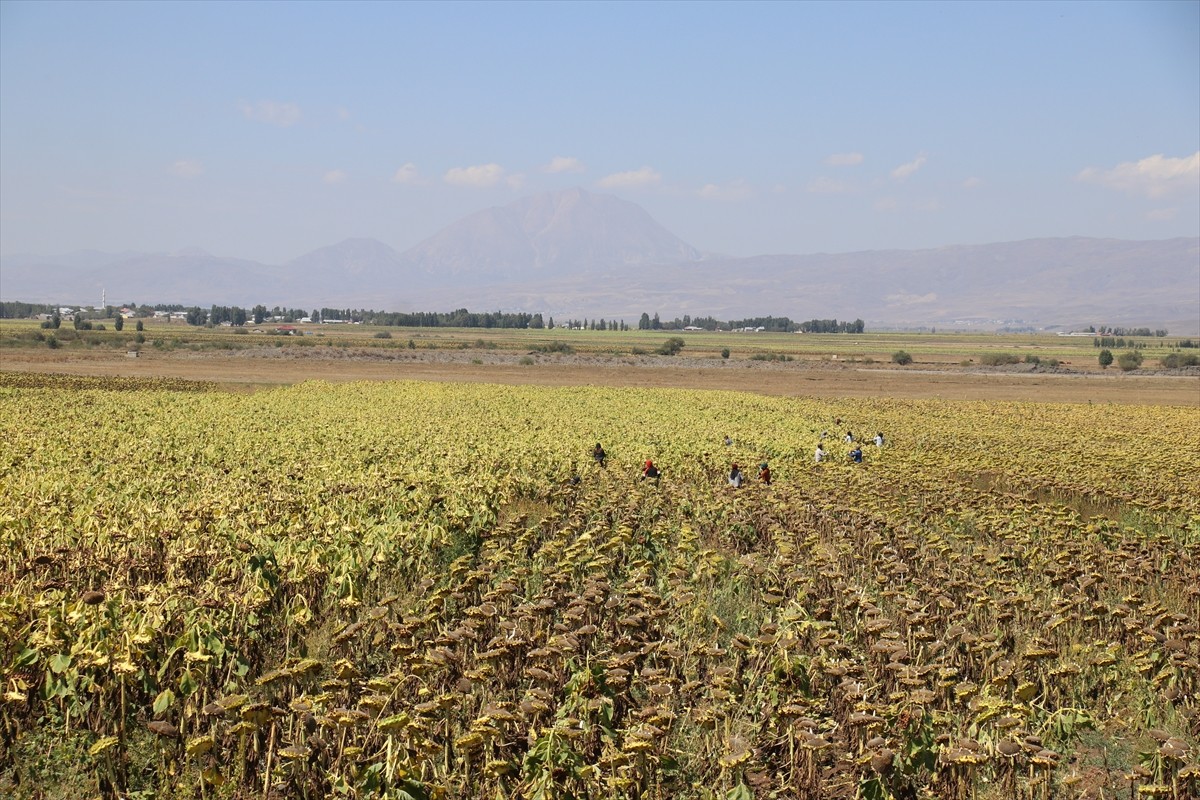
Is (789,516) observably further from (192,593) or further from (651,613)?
(192,593)

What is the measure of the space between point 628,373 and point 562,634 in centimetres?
8339

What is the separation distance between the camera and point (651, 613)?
34.9ft

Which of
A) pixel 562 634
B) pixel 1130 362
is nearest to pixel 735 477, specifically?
pixel 562 634

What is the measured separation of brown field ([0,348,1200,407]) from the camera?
7606 cm

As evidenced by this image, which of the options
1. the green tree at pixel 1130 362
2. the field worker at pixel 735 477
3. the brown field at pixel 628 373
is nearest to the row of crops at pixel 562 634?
the field worker at pixel 735 477

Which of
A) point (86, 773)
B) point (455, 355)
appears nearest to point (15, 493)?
point (86, 773)

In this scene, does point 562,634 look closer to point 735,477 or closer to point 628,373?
point 735,477

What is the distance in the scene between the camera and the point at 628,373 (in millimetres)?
93688

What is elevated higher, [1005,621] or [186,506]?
[186,506]

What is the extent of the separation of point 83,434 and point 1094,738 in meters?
22.4

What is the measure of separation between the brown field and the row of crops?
167 feet

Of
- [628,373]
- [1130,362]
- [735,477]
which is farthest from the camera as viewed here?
[1130,362]

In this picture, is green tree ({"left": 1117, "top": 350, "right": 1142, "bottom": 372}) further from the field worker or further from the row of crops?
the field worker

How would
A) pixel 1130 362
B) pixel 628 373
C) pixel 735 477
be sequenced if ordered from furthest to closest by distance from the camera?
pixel 1130 362 → pixel 628 373 → pixel 735 477
